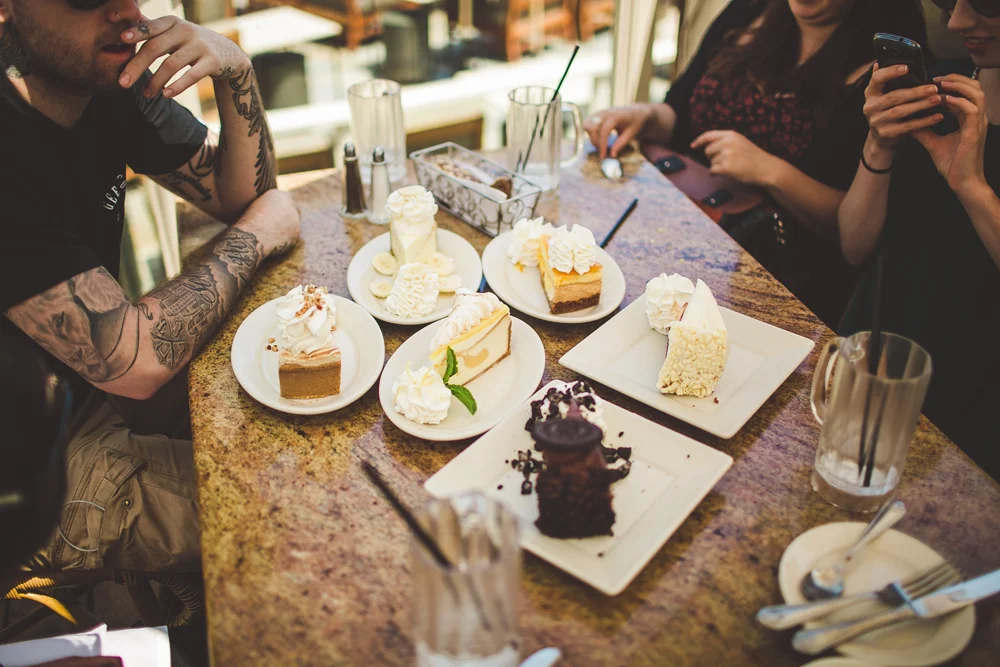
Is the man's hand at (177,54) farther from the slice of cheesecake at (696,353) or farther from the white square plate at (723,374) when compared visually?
the slice of cheesecake at (696,353)

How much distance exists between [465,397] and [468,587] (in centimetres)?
57

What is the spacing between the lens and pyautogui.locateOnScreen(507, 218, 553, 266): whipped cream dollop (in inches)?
70.1

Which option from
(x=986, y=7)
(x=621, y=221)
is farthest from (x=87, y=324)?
(x=986, y=7)

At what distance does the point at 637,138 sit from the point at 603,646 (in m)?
2.02

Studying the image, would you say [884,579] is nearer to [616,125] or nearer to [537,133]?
[537,133]

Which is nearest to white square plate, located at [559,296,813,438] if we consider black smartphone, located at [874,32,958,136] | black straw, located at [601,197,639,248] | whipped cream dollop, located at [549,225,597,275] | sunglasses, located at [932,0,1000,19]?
whipped cream dollop, located at [549,225,597,275]

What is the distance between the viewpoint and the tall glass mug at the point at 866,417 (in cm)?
108

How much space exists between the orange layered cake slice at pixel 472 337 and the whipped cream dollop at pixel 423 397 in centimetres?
7

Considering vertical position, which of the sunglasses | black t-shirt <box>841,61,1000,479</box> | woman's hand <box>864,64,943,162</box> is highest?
the sunglasses

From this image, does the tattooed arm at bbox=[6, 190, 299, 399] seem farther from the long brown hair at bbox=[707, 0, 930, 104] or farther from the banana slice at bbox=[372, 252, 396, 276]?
the long brown hair at bbox=[707, 0, 930, 104]

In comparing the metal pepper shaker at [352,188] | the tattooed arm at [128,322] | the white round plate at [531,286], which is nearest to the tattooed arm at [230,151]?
the metal pepper shaker at [352,188]

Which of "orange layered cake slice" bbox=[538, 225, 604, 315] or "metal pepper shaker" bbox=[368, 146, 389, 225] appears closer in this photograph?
"orange layered cake slice" bbox=[538, 225, 604, 315]

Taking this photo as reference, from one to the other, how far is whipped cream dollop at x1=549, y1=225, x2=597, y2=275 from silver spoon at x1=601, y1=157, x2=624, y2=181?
71 centimetres

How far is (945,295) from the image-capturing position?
6.53 feet
